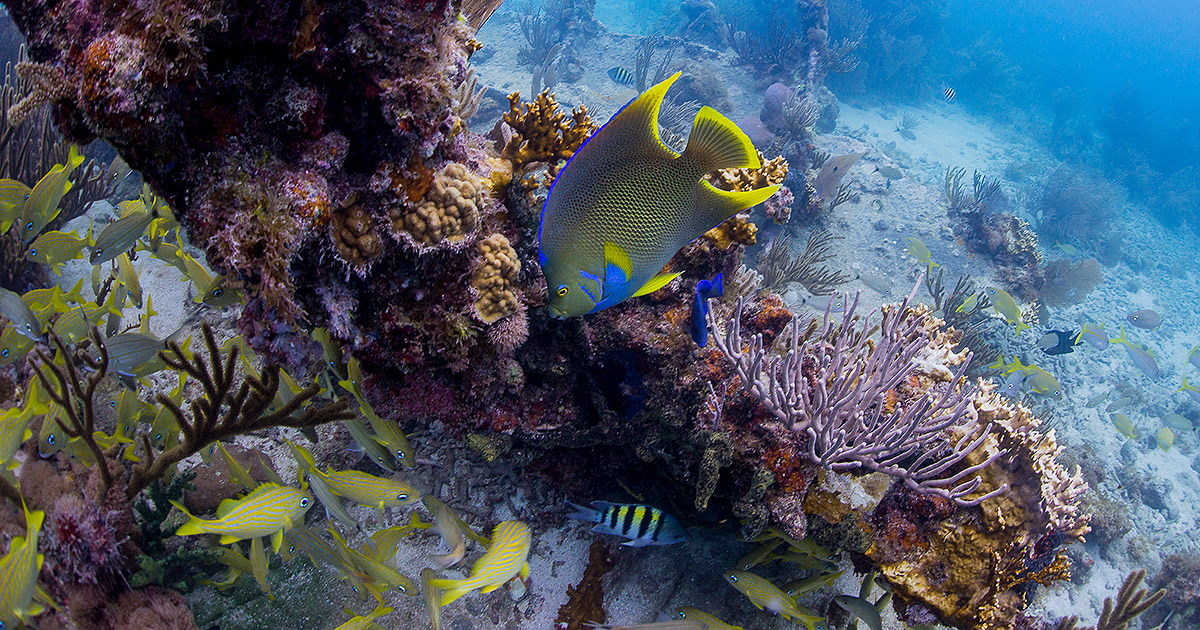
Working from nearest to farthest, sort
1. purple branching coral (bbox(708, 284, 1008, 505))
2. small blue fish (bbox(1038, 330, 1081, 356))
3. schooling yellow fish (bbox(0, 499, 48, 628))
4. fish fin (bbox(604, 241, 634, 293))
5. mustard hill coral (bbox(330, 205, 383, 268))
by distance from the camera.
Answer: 1. fish fin (bbox(604, 241, 634, 293))
2. schooling yellow fish (bbox(0, 499, 48, 628))
3. mustard hill coral (bbox(330, 205, 383, 268))
4. purple branching coral (bbox(708, 284, 1008, 505))
5. small blue fish (bbox(1038, 330, 1081, 356))

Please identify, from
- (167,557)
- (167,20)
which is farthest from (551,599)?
(167,20)

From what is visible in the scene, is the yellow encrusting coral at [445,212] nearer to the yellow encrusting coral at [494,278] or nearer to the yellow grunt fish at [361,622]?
the yellow encrusting coral at [494,278]

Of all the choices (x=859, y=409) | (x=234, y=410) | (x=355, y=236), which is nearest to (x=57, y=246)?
(x=234, y=410)

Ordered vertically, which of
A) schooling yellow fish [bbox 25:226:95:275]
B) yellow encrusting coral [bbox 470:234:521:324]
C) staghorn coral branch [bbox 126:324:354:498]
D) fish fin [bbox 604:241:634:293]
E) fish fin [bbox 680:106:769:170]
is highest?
fish fin [bbox 680:106:769:170]

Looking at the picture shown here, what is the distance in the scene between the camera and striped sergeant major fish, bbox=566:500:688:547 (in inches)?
112

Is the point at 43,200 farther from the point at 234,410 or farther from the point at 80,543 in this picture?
the point at 234,410

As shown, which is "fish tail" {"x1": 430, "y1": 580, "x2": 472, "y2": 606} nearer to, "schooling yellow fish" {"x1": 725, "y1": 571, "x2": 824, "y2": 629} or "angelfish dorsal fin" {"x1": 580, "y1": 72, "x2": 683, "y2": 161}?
"schooling yellow fish" {"x1": 725, "y1": 571, "x2": 824, "y2": 629}

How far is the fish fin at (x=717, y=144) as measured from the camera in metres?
1.60

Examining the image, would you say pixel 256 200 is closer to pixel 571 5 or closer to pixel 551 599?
pixel 551 599

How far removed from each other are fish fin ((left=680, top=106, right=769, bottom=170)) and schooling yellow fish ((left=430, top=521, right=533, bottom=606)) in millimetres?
1956

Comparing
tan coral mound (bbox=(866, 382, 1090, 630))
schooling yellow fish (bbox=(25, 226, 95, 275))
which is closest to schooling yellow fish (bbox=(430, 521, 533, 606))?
tan coral mound (bbox=(866, 382, 1090, 630))

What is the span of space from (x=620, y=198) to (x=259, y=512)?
84.0 inches

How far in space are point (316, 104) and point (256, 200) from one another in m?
0.43

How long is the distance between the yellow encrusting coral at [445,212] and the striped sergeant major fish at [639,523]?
1668 millimetres
